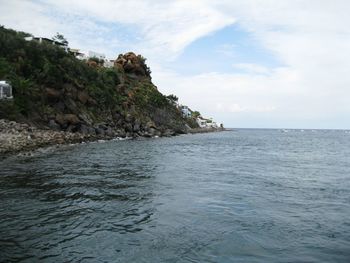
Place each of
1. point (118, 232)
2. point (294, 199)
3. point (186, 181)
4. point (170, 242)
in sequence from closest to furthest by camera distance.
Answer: point (170, 242)
point (118, 232)
point (294, 199)
point (186, 181)

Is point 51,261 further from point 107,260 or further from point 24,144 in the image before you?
point 24,144

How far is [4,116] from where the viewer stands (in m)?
47.7

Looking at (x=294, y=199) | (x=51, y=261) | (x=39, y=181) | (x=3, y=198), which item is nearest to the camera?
(x=51, y=261)

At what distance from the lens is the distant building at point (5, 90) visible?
49.9 metres

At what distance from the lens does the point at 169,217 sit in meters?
13.5

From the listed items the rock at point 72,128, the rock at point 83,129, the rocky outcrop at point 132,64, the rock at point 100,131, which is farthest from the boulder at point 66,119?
the rocky outcrop at point 132,64

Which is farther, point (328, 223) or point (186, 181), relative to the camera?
point (186, 181)

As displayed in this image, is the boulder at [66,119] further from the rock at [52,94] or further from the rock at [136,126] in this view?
the rock at [136,126]

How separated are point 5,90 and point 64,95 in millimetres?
14895

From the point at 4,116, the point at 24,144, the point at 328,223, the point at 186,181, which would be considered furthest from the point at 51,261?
the point at 4,116

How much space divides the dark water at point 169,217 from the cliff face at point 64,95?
113 ft

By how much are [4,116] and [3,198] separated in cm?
3610

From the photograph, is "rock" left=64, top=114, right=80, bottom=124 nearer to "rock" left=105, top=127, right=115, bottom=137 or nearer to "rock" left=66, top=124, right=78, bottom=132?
"rock" left=66, top=124, right=78, bottom=132

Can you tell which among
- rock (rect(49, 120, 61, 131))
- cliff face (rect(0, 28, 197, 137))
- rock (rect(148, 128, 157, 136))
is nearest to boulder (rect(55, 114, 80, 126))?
cliff face (rect(0, 28, 197, 137))
